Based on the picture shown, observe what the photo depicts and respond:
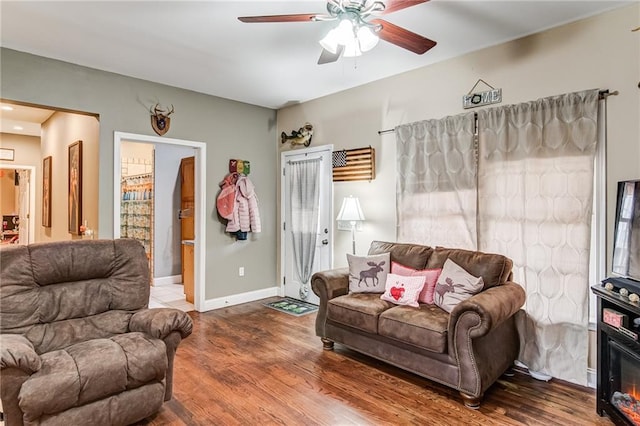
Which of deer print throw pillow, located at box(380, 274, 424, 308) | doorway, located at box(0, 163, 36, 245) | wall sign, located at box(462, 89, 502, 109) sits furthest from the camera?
doorway, located at box(0, 163, 36, 245)

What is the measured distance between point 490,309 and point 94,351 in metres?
2.45

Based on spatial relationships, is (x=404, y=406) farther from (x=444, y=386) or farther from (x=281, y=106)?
(x=281, y=106)

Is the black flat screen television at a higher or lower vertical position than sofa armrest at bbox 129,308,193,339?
higher

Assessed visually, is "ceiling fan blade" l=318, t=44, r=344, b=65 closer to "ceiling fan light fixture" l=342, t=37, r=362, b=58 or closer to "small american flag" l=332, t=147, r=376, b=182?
"ceiling fan light fixture" l=342, t=37, r=362, b=58

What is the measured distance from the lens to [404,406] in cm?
245

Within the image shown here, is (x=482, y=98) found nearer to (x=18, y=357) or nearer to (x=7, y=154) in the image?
(x=18, y=357)

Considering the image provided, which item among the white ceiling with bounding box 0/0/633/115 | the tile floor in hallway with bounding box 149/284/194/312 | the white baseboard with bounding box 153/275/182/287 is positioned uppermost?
the white ceiling with bounding box 0/0/633/115

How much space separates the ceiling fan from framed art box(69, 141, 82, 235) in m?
3.56

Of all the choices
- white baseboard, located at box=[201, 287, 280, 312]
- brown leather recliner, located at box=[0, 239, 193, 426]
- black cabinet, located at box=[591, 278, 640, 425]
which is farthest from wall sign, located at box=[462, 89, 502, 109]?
white baseboard, located at box=[201, 287, 280, 312]

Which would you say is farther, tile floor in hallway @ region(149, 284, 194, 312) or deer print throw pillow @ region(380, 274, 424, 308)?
tile floor in hallway @ region(149, 284, 194, 312)

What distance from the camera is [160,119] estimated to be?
13.9ft

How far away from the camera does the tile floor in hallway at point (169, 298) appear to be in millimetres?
4938

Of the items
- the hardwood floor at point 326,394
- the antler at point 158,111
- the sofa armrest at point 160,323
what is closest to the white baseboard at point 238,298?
the hardwood floor at point 326,394

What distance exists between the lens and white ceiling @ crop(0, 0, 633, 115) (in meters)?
2.62
